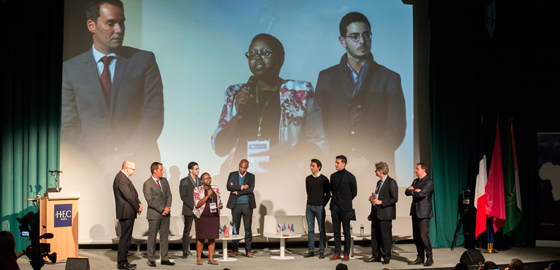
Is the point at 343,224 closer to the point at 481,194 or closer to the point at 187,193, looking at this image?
the point at 187,193

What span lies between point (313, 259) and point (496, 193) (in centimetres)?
338

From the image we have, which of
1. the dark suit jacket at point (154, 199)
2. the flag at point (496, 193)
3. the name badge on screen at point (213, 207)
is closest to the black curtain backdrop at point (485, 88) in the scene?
the flag at point (496, 193)

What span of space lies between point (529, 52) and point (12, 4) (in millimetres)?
8250

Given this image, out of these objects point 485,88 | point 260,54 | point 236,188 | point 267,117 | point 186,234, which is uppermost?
point 260,54

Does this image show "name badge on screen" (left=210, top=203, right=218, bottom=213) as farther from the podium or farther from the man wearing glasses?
the man wearing glasses

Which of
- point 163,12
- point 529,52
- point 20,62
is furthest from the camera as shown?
point 529,52

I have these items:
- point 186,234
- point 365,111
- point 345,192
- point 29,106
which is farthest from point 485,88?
point 29,106

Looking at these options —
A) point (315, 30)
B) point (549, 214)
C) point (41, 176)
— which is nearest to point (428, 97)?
point (315, 30)

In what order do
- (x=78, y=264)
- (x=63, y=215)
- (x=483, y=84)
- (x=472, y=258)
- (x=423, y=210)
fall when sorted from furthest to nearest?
(x=483, y=84) < (x=63, y=215) < (x=423, y=210) < (x=472, y=258) < (x=78, y=264)

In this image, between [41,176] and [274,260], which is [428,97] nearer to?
[274,260]

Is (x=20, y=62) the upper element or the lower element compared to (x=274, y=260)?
upper

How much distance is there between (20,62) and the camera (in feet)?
25.3

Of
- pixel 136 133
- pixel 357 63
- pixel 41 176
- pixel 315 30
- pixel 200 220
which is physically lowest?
pixel 200 220

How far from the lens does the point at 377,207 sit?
22.3 ft
